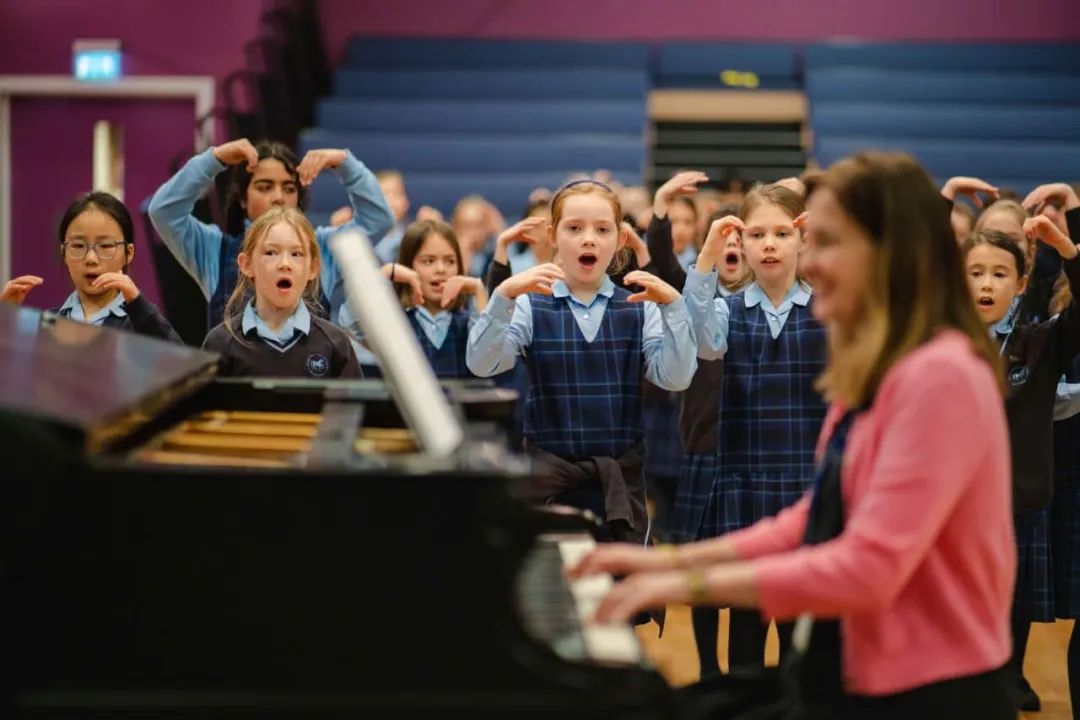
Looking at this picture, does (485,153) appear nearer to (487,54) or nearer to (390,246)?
(487,54)

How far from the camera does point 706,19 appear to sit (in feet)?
34.9

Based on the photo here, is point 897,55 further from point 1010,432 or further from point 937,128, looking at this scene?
point 1010,432

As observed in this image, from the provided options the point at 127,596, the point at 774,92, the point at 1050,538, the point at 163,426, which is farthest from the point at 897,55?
the point at 127,596

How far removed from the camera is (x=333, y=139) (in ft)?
29.7

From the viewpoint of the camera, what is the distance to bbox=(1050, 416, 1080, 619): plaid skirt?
3.79 m

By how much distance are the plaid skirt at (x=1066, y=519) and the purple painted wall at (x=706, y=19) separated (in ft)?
23.2

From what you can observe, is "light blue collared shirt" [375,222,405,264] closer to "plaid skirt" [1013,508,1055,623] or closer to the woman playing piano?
"plaid skirt" [1013,508,1055,623]

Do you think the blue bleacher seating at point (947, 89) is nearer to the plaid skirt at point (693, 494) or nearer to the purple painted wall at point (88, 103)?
the purple painted wall at point (88, 103)

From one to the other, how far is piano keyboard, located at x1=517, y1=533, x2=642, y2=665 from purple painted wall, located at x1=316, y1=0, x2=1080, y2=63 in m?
8.77

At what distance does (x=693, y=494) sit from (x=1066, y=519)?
1.01 meters

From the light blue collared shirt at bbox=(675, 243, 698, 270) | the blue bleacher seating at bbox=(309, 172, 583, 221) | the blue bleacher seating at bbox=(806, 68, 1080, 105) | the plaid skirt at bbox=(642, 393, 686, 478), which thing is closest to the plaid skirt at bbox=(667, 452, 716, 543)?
the plaid skirt at bbox=(642, 393, 686, 478)

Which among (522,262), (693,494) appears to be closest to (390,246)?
(522,262)

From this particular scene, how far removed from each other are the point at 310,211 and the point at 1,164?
7.38ft

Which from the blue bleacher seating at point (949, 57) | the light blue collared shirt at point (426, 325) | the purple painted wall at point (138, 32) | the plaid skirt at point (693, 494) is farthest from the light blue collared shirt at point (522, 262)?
the blue bleacher seating at point (949, 57)
